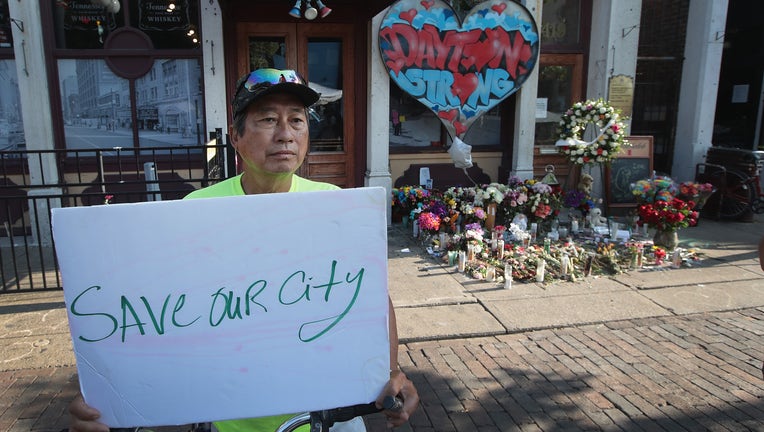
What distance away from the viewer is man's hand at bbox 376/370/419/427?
4.86 feet

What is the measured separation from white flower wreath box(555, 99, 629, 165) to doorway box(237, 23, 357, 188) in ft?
11.1

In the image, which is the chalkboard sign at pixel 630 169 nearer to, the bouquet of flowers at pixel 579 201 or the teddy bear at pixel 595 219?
the bouquet of flowers at pixel 579 201

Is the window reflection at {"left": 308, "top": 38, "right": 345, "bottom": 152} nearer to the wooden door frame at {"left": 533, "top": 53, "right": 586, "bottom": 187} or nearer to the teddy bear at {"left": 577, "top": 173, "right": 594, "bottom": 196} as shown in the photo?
the wooden door frame at {"left": 533, "top": 53, "right": 586, "bottom": 187}

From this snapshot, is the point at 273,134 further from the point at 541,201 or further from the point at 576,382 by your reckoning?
the point at 541,201

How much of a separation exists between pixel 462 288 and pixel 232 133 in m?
4.05

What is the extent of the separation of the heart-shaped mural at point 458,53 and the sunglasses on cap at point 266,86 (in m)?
6.36

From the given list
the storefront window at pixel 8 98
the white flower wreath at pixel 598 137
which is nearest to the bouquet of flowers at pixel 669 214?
the white flower wreath at pixel 598 137

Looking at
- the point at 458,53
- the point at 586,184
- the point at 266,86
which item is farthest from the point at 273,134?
the point at 586,184

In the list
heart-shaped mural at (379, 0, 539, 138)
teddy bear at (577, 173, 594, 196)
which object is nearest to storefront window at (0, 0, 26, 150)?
heart-shaped mural at (379, 0, 539, 138)

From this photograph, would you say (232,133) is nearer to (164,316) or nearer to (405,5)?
(164,316)

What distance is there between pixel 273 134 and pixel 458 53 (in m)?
6.88

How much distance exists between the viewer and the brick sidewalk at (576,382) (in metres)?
3.24

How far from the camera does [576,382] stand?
369cm

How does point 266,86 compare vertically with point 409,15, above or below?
below
